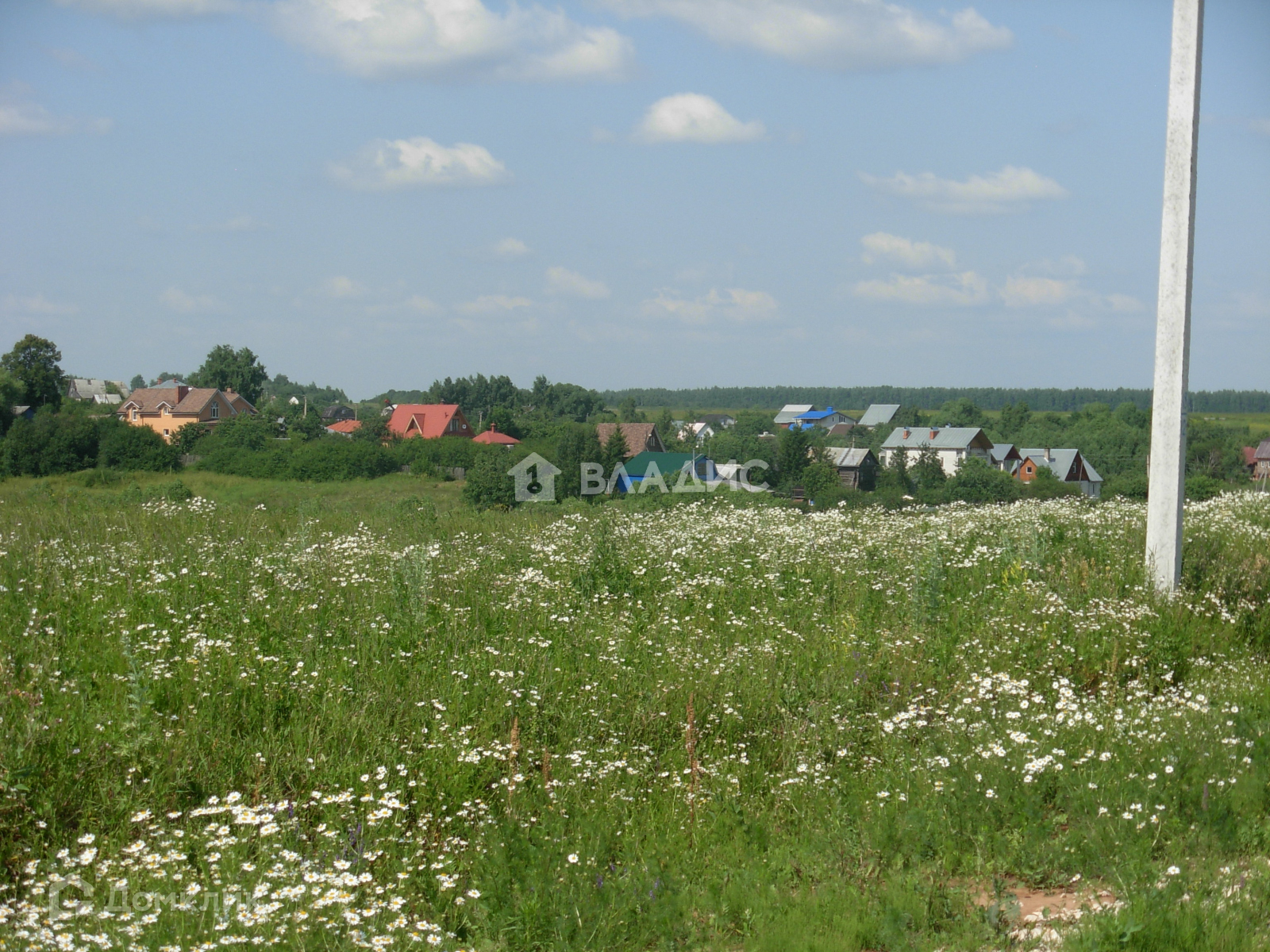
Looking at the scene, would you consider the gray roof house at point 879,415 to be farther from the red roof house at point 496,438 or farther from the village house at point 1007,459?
the village house at point 1007,459

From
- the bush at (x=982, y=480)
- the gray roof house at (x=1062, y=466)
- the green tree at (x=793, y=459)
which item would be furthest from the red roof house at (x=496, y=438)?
the gray roof house at (x=1062, y=466)

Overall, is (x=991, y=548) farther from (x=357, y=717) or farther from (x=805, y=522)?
(x=357, y=717)

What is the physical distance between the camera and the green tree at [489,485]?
43281 millimetres

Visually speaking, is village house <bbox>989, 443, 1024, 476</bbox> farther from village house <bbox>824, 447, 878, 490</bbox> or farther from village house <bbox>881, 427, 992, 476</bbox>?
village house <bbox>824, 447, 878, 490</bbox>

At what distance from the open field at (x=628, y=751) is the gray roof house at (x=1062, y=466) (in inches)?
1337

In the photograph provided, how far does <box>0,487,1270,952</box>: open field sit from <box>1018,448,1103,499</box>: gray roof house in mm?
33958

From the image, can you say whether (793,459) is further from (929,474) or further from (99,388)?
(99,388)

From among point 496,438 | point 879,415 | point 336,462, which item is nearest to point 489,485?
point 336,462

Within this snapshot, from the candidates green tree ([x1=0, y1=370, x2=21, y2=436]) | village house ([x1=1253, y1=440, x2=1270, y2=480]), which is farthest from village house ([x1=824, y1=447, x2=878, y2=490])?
green tree ([x1=0, y1=370, x2=21, y2=436])

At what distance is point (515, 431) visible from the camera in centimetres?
7725

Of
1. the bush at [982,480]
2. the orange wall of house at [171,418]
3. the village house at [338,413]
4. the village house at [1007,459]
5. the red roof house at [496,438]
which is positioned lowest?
the bush at [982,480]

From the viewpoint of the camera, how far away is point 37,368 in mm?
56656

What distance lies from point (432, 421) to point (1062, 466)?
163 ft

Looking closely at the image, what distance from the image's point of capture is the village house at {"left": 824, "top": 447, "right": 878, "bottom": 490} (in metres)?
56.1
